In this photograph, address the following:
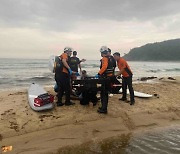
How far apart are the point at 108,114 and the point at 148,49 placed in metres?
164

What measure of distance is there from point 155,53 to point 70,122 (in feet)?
498

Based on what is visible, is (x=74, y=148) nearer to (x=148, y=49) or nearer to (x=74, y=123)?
(x=74, y=123)

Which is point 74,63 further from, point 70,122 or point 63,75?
point 70,122

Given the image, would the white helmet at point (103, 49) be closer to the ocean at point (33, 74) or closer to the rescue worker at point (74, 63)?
the rescue worker at point (74, 63)

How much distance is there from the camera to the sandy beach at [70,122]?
6.38 meters

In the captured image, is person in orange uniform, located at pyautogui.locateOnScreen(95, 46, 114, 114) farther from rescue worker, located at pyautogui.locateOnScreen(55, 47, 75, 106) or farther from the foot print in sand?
the foot print in sand

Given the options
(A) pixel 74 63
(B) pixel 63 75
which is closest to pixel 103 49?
(B) pixel 63 75

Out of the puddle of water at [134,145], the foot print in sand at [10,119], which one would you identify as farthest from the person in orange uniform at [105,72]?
the foot print in sand at [10,119]

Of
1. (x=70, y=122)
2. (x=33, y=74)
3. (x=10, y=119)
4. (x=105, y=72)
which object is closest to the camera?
(x=10, y=119)

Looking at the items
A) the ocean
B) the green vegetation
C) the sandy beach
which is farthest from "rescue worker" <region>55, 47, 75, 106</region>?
the green vegetation

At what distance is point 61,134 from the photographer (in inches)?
267

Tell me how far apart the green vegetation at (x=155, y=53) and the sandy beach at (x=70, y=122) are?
138011mm

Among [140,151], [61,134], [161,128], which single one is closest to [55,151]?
[61,134]

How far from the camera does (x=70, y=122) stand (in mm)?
7465
